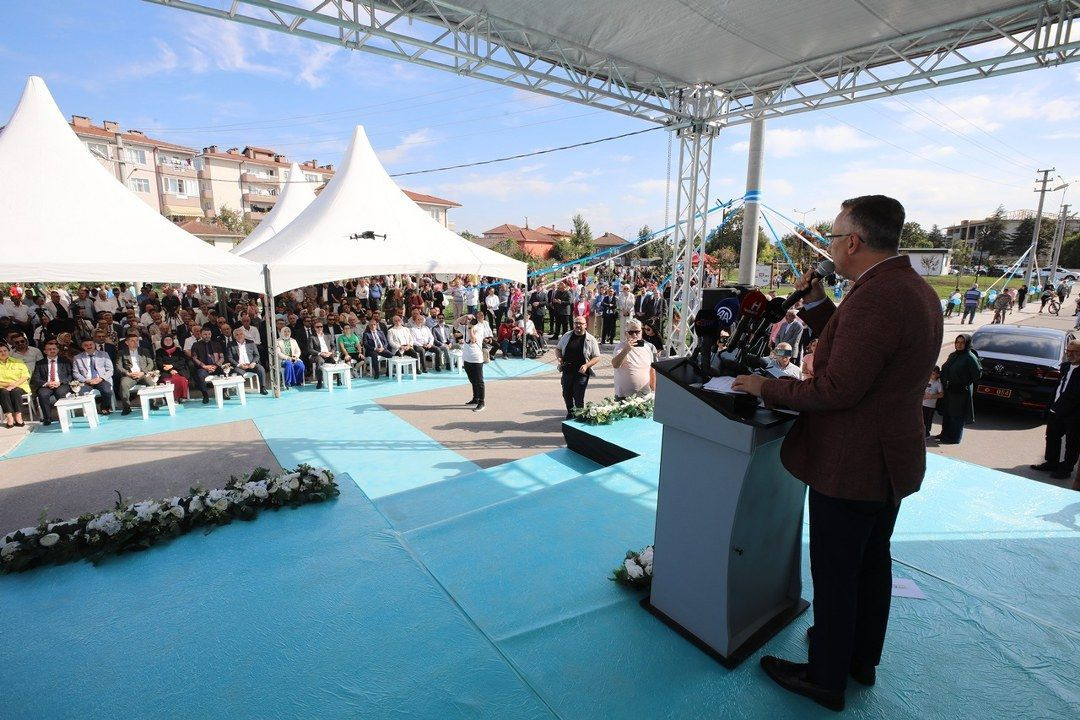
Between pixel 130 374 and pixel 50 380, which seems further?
pixel 130 374

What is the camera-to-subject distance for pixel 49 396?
754 cm

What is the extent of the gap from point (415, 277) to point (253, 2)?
2118 centimetres

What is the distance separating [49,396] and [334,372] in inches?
157

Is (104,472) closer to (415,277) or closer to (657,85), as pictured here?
(657,85)

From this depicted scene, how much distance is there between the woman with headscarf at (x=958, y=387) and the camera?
21.9 ft

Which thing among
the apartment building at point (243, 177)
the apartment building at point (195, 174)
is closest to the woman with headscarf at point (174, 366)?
the apartment building at point (195, 174)

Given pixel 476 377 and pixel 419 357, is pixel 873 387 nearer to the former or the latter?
pixel 476 377

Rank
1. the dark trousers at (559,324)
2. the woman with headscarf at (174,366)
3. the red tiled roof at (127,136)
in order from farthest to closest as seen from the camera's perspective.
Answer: the red tiled roof at (127,136) → the dark trousers at (559,324) → the woman with headscarf at (174,366)

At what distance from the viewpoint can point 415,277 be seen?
1025 inches

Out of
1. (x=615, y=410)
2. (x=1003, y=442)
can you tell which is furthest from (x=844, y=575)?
(x=1003, y=442)

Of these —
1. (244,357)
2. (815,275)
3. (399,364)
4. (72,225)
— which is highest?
(72,225)

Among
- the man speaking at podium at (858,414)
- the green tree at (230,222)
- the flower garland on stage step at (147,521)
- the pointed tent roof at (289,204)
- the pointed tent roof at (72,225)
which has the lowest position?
the flower garland on stage step at (147,521)

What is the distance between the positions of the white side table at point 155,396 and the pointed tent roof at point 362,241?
240 centimetres

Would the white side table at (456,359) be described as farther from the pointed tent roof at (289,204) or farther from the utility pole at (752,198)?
the pointed tent roof at (289,204)
